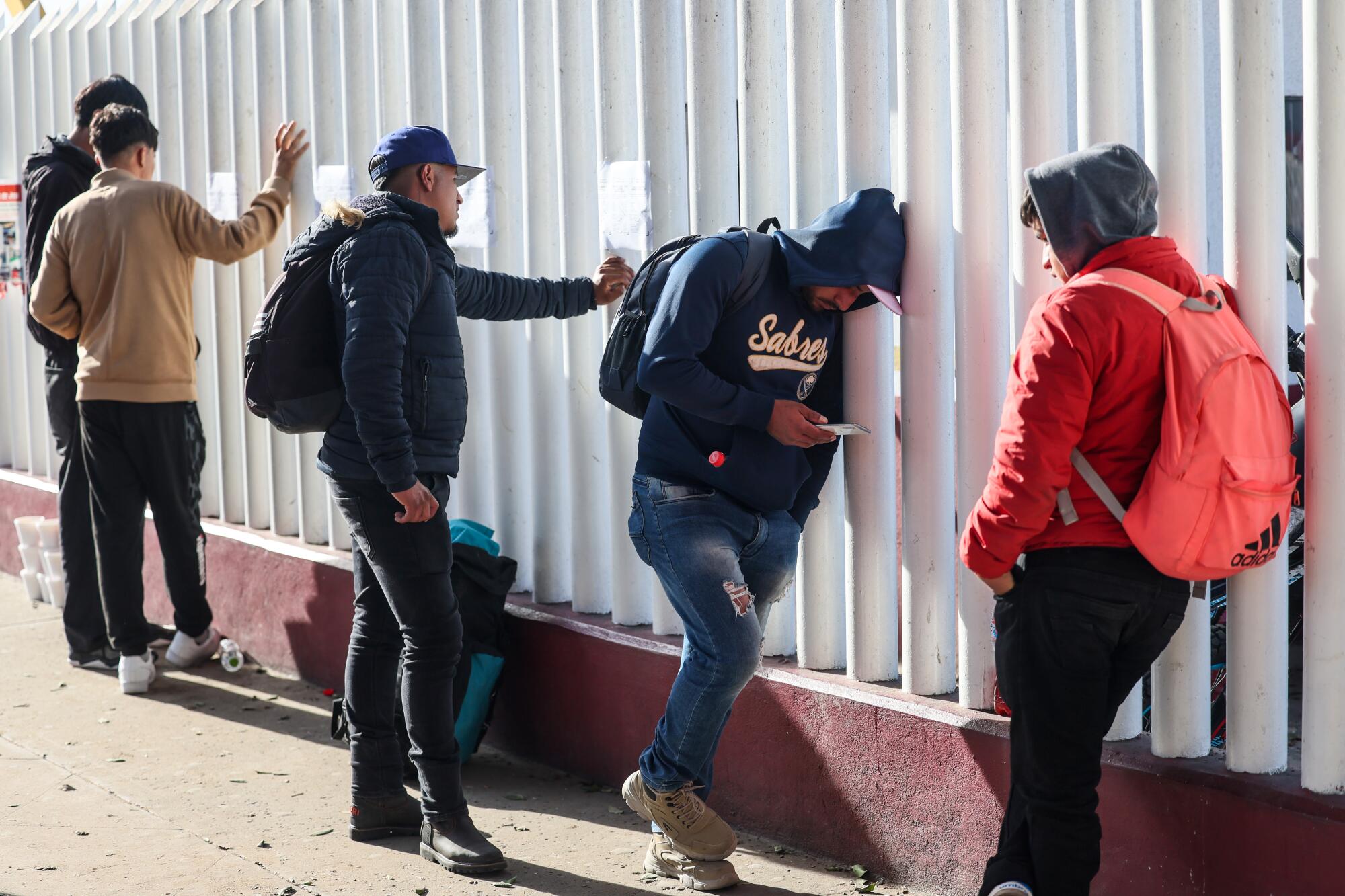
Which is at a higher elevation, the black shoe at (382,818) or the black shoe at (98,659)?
the black shoe at (98,659)

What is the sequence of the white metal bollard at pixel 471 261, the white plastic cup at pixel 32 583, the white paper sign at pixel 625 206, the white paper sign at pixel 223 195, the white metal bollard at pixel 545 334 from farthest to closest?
the white plastic cup at pixel 32 583 < the white paper sign at pixel 223 195 < the white metal bollard at pixel 471 261 < the white metal bollard at pixel 545 334 < the white paper sign at pixel 625 206

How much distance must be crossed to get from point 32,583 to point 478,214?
379cm

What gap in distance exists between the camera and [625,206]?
16.1 feet

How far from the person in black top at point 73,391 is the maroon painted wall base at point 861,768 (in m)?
0.91

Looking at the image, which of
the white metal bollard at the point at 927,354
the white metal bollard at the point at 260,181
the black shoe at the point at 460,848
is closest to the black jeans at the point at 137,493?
the white metal bollard at the point at 260,181

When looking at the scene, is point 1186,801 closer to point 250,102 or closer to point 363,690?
point 363,690

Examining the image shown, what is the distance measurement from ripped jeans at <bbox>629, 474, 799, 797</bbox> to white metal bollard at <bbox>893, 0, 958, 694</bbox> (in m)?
0.36

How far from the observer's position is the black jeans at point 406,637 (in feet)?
14.0

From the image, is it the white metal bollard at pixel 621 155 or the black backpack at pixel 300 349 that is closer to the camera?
Result: the black backpack at pixel 300 349

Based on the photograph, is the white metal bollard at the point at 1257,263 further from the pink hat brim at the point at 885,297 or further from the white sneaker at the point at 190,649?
the white sneaker at the point at 190,649

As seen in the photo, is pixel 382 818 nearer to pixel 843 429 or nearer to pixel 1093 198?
pixel 843 429

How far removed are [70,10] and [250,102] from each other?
205 centimetres

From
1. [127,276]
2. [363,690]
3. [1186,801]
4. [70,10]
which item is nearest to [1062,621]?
[1186,801]

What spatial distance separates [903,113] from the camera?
409 cm
